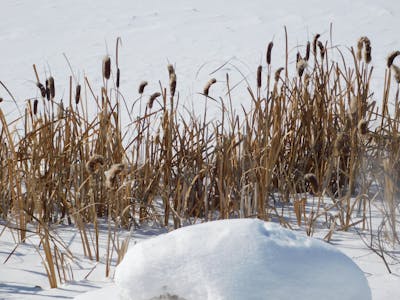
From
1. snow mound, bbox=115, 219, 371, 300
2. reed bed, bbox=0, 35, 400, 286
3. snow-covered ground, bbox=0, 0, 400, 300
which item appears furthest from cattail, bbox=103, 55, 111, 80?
snow-covered ground, bbox=0, 0, 400, 300

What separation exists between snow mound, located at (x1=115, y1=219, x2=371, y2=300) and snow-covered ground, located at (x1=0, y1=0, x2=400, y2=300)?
2.96 meters

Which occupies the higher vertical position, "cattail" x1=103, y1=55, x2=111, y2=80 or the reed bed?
"cattail" x1=103, y1=55, x2=111, y2=80

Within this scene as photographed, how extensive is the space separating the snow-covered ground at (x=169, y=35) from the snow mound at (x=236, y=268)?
9.70 ft

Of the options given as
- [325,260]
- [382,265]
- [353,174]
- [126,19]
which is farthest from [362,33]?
[325,260]

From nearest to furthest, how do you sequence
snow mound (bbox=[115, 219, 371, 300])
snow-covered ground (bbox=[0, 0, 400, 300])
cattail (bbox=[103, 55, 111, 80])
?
snow mound (bbox=[115, 219, 371, 300]) < cattail (bbox=[103, 55, 111, 80]) < snow-covered ground (bbox=[0, 0, 400, 300])

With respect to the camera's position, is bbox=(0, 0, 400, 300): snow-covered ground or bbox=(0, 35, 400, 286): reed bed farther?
bbox=(0, 0, 400, 300): snow-covered ground

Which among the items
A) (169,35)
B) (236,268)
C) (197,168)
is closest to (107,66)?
(197,168)

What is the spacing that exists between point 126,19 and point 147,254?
6.08 meters

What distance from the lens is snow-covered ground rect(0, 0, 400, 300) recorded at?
221 inches

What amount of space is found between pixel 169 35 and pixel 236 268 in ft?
17.9

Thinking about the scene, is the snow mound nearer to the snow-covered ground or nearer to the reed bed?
the reed bed

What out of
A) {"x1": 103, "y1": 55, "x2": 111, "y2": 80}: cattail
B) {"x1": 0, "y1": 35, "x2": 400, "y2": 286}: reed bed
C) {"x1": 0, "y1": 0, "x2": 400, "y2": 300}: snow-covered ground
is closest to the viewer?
{"x1": 103, "y1": 55, "x2": 111, "y2": 80}: cattail

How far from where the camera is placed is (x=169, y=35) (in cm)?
672

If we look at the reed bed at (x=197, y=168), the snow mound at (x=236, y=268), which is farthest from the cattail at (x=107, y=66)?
the snow mound at (x=236, y=268)
